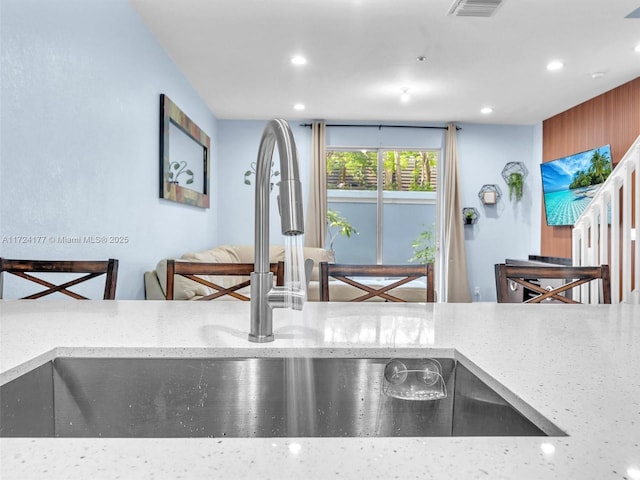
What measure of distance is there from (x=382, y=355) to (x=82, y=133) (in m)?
2.06

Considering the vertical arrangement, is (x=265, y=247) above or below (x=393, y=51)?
below

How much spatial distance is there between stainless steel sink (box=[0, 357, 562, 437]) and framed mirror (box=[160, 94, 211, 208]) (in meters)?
2.84

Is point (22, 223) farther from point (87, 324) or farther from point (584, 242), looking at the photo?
point (584, 242)

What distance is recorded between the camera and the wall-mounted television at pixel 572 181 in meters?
4.61

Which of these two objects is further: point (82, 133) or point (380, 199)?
point (380, 199)

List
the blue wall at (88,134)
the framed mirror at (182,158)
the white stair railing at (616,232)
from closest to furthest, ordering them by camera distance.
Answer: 1. the blue wall at (88,134)
2. the white stair railing at (616,232)
3. the framed mirror at (182,158)

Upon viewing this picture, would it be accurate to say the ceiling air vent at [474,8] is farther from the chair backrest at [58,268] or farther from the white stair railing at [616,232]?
the chair backrest at [58,268]

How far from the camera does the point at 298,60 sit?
3.81 metres

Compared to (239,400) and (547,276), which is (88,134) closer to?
(239,400)

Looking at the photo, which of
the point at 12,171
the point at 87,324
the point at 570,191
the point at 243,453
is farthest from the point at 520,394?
the point at 570,191

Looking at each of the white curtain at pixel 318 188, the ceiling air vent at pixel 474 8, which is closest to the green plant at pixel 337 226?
the white curtain at pixel 318 188

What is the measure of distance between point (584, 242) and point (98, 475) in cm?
343

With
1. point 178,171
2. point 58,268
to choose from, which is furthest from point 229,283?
point 58,268

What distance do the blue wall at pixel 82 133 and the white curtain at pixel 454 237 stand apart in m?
3.69
